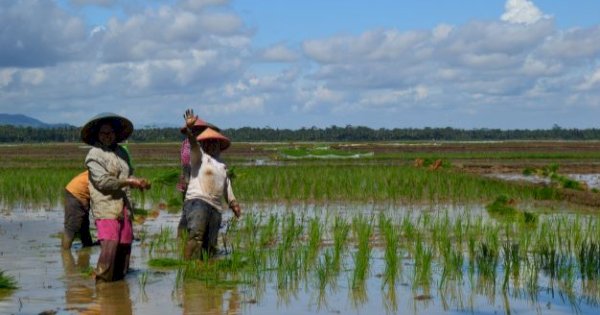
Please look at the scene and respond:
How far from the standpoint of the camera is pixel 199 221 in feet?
20.5

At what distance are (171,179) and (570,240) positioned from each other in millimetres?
5784

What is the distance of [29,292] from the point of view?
219 inches

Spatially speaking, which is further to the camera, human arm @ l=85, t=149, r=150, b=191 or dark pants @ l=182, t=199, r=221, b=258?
dark pants @ l=182, t=199, r=221, b=258

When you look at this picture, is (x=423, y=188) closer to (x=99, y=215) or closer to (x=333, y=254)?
(x=333, y=254)

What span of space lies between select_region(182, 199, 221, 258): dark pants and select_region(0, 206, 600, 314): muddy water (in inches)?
11.0

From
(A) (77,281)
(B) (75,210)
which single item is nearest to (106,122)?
(A) (77,281)

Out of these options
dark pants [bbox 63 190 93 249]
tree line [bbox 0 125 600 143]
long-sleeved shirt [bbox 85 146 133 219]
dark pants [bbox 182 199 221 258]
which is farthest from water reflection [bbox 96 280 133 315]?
tree line [bbox 0 125 600 143]

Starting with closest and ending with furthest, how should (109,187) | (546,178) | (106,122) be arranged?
(109,187) < (106,122) < (546,178)

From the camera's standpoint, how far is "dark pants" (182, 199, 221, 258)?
626 cm

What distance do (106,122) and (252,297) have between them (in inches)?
65.5

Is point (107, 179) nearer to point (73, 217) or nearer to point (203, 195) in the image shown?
point (203, 195)

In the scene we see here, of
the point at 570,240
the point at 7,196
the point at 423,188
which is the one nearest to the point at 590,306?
the point at 570,240

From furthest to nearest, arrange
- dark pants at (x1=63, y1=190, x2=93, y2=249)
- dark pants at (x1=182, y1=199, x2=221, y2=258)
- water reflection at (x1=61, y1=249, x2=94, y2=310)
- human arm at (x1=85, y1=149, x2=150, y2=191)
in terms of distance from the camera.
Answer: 1. dark pants at (x1=63, y1=190, x2=93, y2=249)
2. dark pants at (x1=182, y1=199, x2=221, y2=258)
3. human arm at (x1=85, y1=149, x2=150, y2=191)
4. water reflection at (x1=61, y1=249, x2=94, y2=310)

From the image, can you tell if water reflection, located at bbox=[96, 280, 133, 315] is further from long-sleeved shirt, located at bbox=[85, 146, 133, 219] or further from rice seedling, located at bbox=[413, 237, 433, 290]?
rice seedling, located at bbox=[413, 237, 433, 290]
